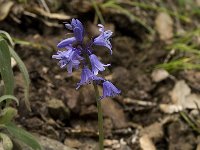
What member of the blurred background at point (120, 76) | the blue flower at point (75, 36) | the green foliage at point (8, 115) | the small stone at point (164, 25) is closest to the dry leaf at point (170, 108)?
the blurred background at point (120, 76)

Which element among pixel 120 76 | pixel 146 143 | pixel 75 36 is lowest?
pixel 146 143

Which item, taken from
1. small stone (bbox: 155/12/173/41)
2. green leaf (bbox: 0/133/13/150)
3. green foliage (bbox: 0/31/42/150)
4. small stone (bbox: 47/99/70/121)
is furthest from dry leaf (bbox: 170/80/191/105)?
green leaf (bbox: 0/133/13/150)

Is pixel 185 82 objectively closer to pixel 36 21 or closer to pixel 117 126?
pixel 117 126

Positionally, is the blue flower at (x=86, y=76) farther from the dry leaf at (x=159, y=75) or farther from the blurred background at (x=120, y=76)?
the dry leaf at (x=159, y=75)

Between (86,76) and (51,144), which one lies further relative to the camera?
(51,144)

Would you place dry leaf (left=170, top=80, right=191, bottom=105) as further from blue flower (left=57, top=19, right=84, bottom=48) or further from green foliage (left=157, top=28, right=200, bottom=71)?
blue flower (left=57, top=19, right=84, bottom=48)

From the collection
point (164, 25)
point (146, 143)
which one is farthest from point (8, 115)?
point (164, 25)

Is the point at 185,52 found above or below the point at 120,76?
above

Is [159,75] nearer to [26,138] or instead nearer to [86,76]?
[26,138]
